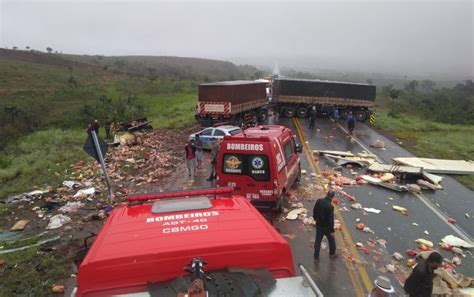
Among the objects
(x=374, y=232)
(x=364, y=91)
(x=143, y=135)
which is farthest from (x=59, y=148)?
(x=364, y=91)

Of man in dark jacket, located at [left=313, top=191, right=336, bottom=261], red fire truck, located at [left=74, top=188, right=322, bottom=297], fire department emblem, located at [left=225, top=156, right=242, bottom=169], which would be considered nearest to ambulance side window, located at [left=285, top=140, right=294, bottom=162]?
fire department emblem, located at [left=225, top=156, right=242, bottom=169]

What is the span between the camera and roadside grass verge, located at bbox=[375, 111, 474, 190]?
20487 millimetres

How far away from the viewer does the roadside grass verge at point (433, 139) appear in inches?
807

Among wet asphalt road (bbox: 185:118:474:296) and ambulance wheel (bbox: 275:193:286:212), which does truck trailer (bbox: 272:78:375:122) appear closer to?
wet asphalt road (bbox: 185:118:474:296)

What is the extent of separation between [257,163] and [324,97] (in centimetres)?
2219

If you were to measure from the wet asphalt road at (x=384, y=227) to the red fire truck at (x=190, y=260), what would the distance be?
4.37 metres

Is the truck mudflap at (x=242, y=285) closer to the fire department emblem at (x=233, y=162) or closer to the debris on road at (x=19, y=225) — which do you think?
the fire department emblem at (x=233, y=162)

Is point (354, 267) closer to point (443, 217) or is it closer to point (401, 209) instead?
point (401, 209)

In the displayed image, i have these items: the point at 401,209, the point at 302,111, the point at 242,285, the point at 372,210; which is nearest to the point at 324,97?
the point at 302,111

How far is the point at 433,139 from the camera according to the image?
24.8 m

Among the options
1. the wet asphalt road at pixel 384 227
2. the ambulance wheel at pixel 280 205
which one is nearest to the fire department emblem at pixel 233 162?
the ambulance wheel at pixel 280 205

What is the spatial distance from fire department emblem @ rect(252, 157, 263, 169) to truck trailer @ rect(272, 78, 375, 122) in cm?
2183

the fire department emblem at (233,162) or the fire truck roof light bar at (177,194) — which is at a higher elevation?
the fire truck roof light bar at (177,194)

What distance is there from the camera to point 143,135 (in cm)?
2370
